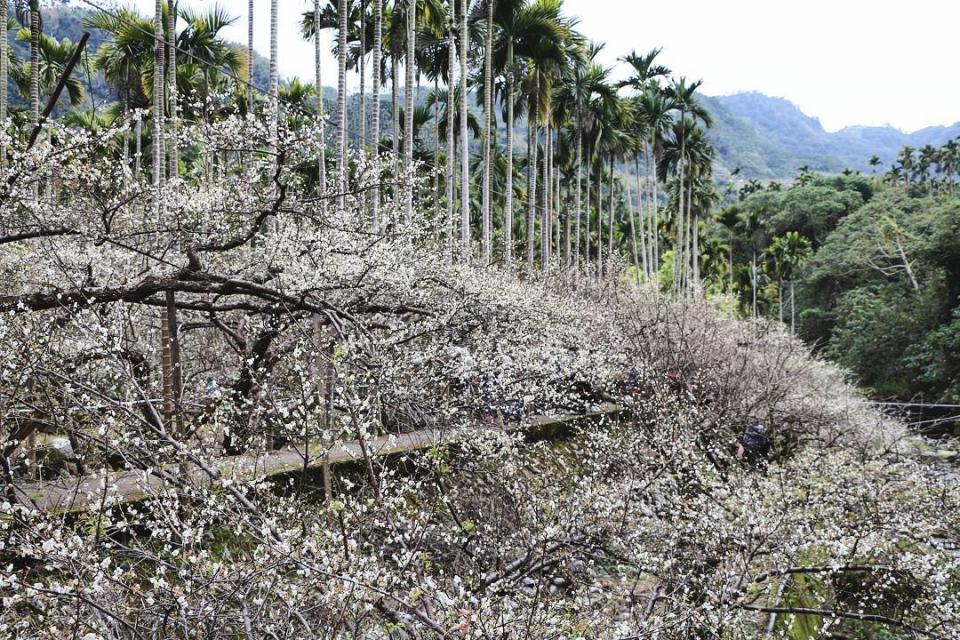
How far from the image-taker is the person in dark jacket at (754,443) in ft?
35.2

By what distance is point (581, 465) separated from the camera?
969cm

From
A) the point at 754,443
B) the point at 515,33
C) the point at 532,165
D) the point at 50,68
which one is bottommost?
the point at 754,443

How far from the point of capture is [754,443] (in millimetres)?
11008

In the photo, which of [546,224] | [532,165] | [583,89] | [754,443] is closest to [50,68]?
[532,165]

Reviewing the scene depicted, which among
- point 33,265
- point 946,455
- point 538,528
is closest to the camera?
point 538,528

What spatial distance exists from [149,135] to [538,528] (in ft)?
92.7

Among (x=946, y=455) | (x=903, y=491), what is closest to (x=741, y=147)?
(x=946, y=455)

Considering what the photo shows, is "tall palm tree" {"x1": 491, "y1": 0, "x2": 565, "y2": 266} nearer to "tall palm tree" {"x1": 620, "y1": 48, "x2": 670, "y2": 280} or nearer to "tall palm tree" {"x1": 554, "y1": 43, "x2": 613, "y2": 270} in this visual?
"tall palm tree" {"x1": 554, "y1": 43, "x2": 613, "y2": 270}

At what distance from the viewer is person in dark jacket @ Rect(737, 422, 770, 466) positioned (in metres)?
10.7

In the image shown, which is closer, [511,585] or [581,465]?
[511,585]

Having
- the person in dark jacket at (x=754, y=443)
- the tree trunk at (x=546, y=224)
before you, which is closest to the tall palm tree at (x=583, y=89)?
the tree trunk at (x=546, y=224)

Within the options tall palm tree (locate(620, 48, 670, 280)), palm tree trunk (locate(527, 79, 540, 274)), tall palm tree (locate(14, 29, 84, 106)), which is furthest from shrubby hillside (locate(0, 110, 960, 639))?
tall palm tree (locate(620, 48, 670, 280))

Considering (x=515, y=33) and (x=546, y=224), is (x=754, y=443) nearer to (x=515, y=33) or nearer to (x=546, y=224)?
(x=546, y=224)

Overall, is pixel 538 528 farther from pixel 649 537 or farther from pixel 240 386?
pixel 240 386
